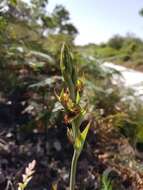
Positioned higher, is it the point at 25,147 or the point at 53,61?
the point at 53,61

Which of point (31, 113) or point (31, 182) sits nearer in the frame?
point (31, 182)

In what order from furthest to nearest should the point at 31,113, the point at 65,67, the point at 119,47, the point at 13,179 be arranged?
1. the point at 119,47
2. the point at 31,113
3. the point at 13,179
4. the point at 65,67

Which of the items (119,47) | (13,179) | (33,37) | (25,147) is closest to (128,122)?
(25,147)

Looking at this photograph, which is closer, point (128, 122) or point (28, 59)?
point (128, 122)

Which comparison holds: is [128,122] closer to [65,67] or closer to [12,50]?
[12,50]

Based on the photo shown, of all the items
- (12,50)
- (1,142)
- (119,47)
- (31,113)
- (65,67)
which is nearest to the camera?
(65,67)

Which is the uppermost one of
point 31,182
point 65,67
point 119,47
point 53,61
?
point 65,67

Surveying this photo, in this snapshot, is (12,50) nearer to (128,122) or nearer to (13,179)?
(128,122)


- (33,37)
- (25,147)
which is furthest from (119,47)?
(25,147)

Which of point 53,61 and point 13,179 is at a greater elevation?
point 53,61
